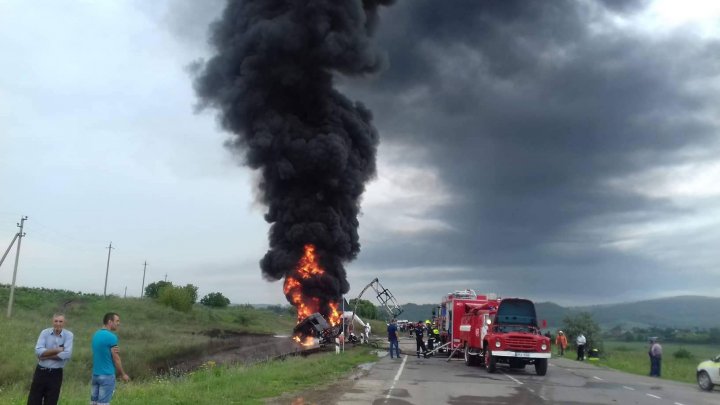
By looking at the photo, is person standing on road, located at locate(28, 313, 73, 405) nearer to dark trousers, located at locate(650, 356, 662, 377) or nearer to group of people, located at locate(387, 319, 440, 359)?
group of people, located at locate(387, 319, 440, 359)

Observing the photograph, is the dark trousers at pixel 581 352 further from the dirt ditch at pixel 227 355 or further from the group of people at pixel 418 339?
the dirt ditch at pixel 227 355

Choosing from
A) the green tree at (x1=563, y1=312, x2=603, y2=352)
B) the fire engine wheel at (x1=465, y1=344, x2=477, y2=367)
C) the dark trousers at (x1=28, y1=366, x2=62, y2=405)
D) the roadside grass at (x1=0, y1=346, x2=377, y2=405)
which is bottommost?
the roadside grass at (x1=0, y1=346, x2=377, y2=405)

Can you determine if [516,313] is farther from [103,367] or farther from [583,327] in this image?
[583,327]

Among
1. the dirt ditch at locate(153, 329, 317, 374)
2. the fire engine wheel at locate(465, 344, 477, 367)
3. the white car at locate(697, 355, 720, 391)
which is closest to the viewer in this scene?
the white car at locate(697, 355, 720, 391)

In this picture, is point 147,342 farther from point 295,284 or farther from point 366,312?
point 366,312

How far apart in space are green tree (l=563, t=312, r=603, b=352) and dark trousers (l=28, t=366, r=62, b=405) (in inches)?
1829

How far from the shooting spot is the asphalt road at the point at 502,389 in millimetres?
13406

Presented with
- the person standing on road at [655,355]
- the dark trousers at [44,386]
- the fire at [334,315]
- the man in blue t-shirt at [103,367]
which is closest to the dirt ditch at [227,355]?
the fire at [334,315]

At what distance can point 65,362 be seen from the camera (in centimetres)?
820

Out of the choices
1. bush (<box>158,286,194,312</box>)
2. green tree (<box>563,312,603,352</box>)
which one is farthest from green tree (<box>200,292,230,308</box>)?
green tree (<box>563,312,603,352</box>)

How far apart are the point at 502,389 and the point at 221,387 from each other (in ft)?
23.5

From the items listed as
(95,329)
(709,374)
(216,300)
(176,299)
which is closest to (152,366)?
(95,329)

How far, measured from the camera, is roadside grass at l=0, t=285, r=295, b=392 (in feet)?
70.8

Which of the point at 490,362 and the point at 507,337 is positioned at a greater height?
the point at 507,337
